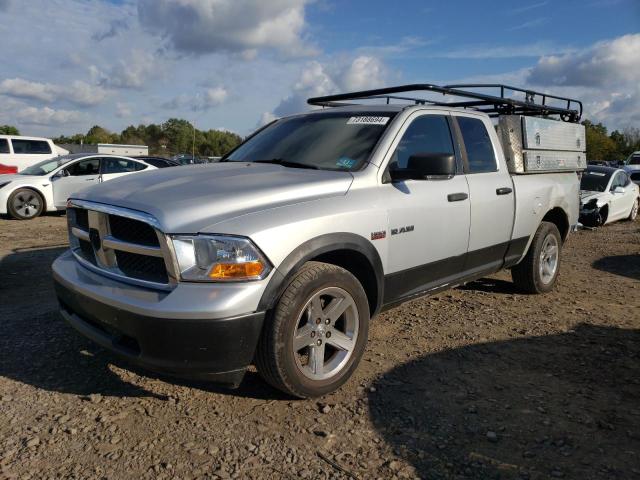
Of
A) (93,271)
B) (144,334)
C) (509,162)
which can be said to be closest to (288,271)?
(144,334)

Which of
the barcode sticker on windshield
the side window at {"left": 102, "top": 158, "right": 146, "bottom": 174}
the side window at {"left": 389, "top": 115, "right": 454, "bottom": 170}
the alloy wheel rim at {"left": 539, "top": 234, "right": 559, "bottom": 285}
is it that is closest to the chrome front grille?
the side window at {"left": 389, "top": 115, "right": 454, "bottom": 170}

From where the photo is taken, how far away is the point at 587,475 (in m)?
2.48

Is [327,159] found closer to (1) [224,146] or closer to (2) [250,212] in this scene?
(2) [250,212]

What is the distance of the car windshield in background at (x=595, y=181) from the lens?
11672mm

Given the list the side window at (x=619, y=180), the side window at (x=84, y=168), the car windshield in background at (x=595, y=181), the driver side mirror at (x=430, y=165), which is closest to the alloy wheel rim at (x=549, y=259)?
the driver side mirror at (x=430, y=165)

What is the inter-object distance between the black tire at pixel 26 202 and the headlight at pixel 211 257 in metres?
10.6

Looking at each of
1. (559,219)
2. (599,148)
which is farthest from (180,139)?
(559,219)

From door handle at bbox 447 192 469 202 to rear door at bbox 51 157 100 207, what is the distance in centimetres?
1027

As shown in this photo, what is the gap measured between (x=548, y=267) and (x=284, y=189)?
3913 mm

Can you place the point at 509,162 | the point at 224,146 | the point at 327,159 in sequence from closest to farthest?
the point at 327,159
the point at 509,162
the point at 224,146

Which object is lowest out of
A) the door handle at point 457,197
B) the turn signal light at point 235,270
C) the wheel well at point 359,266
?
the wheel well at point 359,266

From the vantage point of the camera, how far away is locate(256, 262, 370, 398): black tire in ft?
9.30

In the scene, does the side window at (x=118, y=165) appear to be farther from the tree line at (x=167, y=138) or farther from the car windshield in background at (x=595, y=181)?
the tree line at (x=167, y=138)

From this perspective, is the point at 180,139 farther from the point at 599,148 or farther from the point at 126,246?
the point at 126,246
